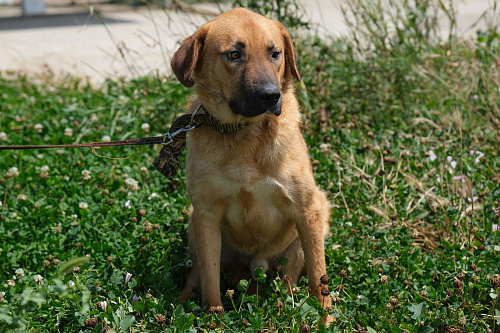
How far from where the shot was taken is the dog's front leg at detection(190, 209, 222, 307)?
3.19 m

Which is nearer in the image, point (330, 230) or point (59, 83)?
point (330, 230)

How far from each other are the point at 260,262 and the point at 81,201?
1.50m

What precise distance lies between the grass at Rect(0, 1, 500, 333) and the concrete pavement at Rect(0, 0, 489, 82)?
26.0 inches

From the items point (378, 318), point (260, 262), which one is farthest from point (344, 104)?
point (378, 318)

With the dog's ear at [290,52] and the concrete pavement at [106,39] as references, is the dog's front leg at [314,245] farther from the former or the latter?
the concrete pavement at [106,39]

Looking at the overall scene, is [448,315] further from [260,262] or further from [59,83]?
[59,83]

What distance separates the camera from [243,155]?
3.16m

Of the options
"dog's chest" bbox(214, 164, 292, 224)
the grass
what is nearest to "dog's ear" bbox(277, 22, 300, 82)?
"dog's chest" bbox(214, 164, 292, 224)

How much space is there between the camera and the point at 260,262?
3543 millimetres

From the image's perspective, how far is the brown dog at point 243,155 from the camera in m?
3.12

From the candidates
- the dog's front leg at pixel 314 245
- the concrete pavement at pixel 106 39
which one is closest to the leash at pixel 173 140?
the dog's front leg at pixel 314 245

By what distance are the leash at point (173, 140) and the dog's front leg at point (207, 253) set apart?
48cm

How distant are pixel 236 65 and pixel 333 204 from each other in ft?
5.12

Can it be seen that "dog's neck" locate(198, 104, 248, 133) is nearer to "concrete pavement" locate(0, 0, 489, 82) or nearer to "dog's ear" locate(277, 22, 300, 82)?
"dog's ear" locate(277, 22, 300, 82)
